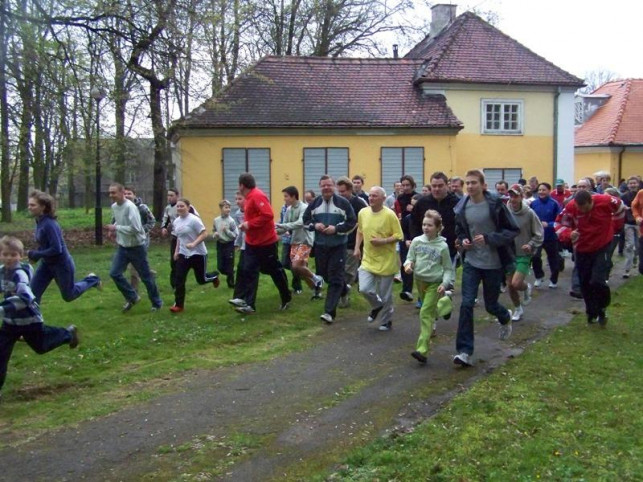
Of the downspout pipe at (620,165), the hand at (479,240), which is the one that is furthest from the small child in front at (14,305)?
the downspout pipe at (620,165)

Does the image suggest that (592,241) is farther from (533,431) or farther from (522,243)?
(533,431)

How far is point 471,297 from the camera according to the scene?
7.83m

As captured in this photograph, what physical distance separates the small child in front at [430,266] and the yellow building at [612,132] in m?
30.0

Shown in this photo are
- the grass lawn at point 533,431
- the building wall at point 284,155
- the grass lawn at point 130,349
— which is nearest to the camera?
the grass lawn at point 533,431

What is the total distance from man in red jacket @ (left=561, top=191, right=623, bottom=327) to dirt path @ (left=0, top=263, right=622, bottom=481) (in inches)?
57.7

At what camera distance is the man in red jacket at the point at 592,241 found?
31.9 feet

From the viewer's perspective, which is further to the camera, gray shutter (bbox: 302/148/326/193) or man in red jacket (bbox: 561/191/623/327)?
gray shutter (bbox: 302/148/326/193)

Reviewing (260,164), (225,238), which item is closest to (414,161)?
(260,164)

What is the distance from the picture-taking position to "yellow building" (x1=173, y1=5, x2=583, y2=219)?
26625 mm

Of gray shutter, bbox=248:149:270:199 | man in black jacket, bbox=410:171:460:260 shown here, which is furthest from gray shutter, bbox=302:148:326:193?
man in black jacket, bbox=410:171:460:260

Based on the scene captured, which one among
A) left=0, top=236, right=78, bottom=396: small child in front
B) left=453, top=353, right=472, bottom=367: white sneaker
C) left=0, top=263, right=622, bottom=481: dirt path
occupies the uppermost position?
left=0, top=236, right=78, bottom=396: small child in front

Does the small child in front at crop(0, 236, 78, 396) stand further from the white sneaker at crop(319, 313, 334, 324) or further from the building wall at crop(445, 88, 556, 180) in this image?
the building wall at crop(445, 88, 556, 180)

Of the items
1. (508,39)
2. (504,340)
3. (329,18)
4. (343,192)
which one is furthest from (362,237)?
(329,18)

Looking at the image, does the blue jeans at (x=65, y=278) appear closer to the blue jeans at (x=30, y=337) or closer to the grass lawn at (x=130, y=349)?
the grass lawn at (x=130, y=349)
